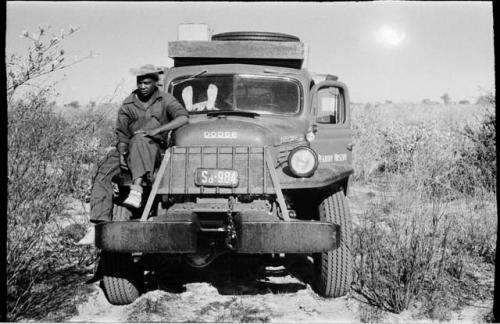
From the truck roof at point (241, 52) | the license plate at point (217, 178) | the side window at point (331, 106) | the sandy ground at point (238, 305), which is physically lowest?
the sandy ground at point (238, 305)

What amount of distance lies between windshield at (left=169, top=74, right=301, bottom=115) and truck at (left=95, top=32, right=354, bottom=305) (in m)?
0.01

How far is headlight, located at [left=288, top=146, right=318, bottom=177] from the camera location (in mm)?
4312

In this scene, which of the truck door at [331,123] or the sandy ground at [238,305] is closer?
the sandy ground at [238,305]

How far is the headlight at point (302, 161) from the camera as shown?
14.1 ft

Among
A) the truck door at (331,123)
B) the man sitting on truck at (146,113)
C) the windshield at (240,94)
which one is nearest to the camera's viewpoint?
the man sitting on truck at (146,113)

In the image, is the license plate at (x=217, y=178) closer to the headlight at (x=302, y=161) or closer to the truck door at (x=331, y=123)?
the headlight at (x=302, y=161)

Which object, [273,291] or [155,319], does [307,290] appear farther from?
[155,319]

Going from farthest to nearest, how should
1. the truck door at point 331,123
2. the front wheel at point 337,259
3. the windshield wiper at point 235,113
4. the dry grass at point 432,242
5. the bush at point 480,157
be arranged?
the bush at point 480,157, the truck door at point 331,123, the windshield wiper at point 235,113, the front wheel at point 337,259, the dry grass at point 432,242

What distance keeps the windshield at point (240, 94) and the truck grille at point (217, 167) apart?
1111mm

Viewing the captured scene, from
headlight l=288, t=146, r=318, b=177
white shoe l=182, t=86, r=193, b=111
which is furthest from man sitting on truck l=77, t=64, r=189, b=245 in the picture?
headlight l=288, t=146, r=318, b=177

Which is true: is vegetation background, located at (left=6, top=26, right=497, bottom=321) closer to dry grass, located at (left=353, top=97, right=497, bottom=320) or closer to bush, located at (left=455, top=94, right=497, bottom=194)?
dry grass, located at (left=353, top=97, right=497, bottom=320)

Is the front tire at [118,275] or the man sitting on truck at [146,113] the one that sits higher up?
the man sitting on truck at [146,113]

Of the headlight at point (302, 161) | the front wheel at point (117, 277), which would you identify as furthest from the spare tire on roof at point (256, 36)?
the front wheel at point (117, 277)

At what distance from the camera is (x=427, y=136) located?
38.0 ft
